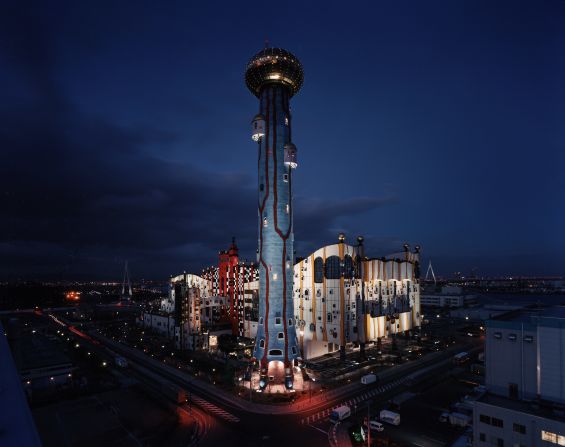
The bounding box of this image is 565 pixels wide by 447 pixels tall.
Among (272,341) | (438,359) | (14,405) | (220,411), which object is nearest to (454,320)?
(438,359)

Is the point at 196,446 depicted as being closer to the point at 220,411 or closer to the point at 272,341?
the point at 220,411

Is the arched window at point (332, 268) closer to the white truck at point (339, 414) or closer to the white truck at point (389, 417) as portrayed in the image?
the white truck at point (339, 414)

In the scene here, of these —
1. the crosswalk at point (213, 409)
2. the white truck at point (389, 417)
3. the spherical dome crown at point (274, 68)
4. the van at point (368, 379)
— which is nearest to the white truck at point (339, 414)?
the white truck at point (389, 417)

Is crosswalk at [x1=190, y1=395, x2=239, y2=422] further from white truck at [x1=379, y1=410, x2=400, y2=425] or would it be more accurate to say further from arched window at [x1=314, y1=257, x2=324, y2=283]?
Result: arched window at [x1=314, y1=257, x2=324, y2=283]

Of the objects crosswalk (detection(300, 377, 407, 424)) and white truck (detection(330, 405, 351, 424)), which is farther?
crosswalk (detection(300, 377, 407, 424))

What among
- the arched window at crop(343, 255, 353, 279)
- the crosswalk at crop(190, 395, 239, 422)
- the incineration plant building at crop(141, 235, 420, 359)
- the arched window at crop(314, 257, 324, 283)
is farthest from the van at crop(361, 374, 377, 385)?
the crosswalk at crop(190, 395, 239, 422)

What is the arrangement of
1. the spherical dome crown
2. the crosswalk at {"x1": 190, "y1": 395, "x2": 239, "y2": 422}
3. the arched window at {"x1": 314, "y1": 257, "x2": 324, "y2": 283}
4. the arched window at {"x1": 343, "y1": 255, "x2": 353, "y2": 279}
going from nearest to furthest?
the crosswalk at {"x1": 190, "y1": 395, "x2": 239, "y2": 422} → the spherical dome crown → the arched window at {"x1": 343, "y1": 255, "x2": 353, "y2": 279} → the arched window at {"x1": 314, "y1": 257, "x2": 324, "y2": 283}
